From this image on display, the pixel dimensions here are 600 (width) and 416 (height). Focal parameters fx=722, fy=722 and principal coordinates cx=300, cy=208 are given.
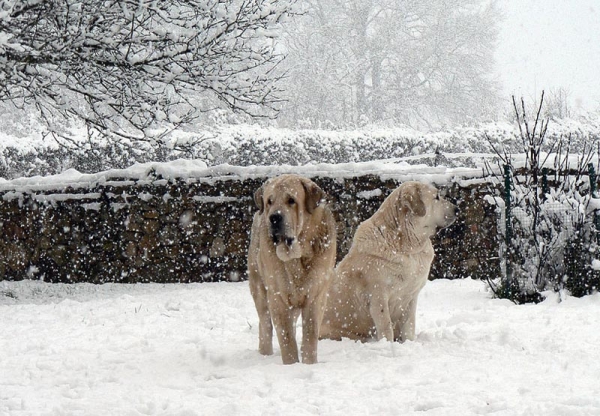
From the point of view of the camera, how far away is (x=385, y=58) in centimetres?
3328

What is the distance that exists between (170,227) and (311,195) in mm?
5790

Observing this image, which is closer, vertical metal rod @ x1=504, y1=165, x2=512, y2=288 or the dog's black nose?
the dog's black nose

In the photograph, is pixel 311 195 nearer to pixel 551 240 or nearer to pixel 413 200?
pixel 413 200

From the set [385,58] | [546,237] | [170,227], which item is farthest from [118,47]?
[385,58]

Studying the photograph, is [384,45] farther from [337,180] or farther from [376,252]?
[376,252]

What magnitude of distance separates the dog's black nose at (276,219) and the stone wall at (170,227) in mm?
5402

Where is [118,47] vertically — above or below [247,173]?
above

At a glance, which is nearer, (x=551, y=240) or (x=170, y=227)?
(x=551, y=240)

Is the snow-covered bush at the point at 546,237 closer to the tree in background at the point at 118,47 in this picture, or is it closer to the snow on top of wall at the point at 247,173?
the snow on top of wall at the point at 247,173

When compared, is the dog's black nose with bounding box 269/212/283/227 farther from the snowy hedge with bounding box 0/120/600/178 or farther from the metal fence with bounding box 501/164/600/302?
the snowy hedge with bounding box 0/120/600/178

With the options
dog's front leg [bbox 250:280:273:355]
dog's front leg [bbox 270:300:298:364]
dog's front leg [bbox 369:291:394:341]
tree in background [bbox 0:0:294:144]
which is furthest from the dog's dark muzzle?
tree in background [bbox 0:0:294:144]

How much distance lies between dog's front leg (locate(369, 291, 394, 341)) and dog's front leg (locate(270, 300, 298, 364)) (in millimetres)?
921

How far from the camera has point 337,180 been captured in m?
10.0

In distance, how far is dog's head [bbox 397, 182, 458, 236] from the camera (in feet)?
18.8
